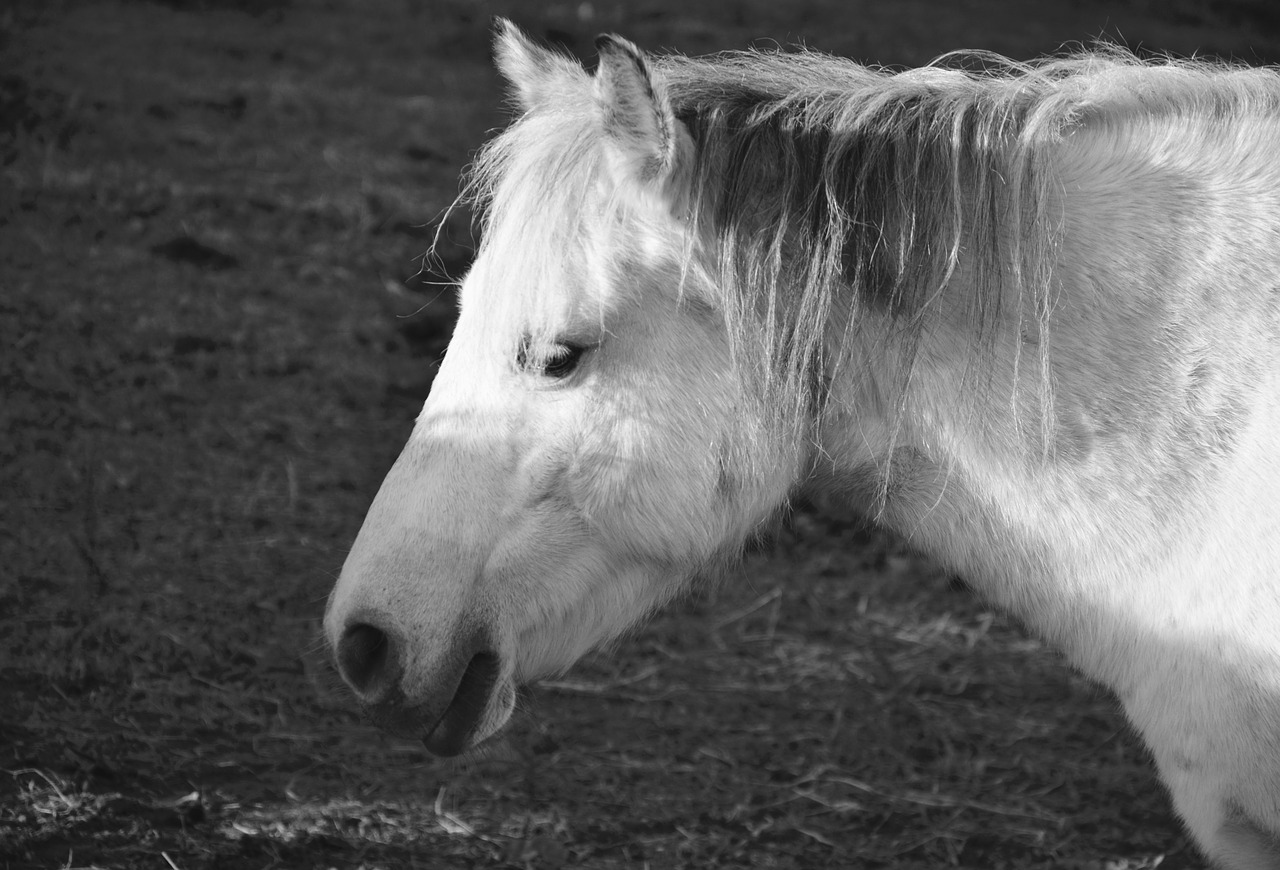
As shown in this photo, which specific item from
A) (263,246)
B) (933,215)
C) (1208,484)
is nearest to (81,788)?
(933,215)

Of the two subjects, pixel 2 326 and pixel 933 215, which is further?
pixel 2 326

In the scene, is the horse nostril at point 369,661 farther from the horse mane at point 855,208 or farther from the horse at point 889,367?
the horse mane at point 855,208

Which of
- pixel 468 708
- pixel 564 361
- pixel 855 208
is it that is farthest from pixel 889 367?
pixel 468 708

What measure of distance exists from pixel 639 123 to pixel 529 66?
0.56 m

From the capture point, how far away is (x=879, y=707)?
11.8 feet

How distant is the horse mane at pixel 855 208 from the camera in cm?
192

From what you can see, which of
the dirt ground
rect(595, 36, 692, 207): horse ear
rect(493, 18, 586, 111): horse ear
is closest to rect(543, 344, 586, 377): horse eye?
rect(595, 36, 692, 207): horse ear

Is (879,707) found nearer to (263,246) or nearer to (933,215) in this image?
(933,215)

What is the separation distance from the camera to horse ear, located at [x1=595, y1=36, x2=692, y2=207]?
175 centimetres

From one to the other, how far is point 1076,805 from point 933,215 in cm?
209

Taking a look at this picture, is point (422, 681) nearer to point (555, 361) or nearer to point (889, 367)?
point (555, 361)

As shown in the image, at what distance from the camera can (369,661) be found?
1917 mm

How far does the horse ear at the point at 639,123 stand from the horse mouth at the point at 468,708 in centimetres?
85

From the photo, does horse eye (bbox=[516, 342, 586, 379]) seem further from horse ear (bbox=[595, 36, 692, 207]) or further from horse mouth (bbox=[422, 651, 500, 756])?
horse mouth (bbox=[422, 651, 500, 756])
